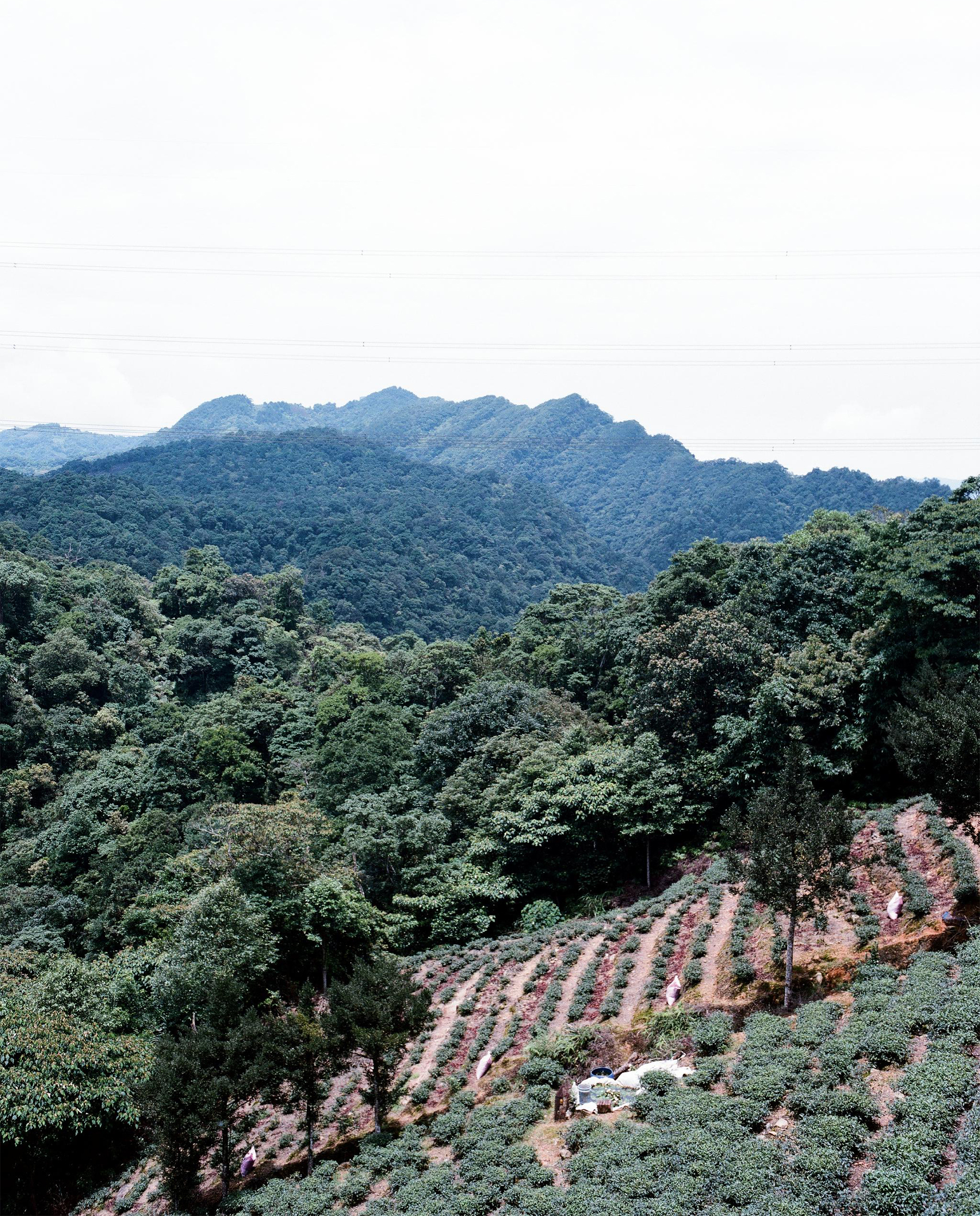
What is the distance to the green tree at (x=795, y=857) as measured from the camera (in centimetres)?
1652

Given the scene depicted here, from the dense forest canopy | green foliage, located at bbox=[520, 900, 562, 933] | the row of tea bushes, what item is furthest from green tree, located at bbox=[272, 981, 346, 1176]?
the row of tea bushes

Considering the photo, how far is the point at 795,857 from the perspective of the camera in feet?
54.4

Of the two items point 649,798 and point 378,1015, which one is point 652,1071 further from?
point 649,798

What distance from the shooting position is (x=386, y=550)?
5007 inches

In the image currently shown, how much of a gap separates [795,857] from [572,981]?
32.1 feet

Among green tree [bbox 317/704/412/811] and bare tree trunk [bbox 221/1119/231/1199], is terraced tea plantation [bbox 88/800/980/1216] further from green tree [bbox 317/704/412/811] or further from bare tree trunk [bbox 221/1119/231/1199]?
green tree [bbox 317/704/412/811]

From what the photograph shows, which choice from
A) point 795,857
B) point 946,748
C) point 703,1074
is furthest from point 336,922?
point 946,748

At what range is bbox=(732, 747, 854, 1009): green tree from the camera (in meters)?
16.5

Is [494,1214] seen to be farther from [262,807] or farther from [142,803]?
[142,803]

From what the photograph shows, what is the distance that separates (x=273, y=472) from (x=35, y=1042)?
16121cm

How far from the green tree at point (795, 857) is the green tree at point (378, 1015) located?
7585 millimetres

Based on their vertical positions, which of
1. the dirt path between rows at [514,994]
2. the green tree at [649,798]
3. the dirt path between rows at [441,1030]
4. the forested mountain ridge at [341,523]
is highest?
the forested mountain ridge at [341,523]

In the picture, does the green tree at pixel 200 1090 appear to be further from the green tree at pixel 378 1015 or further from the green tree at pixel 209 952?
the green tree at pixel 209 952

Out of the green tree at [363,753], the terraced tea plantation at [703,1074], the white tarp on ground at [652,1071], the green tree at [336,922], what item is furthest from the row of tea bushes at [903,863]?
the green tree at [363,753]
